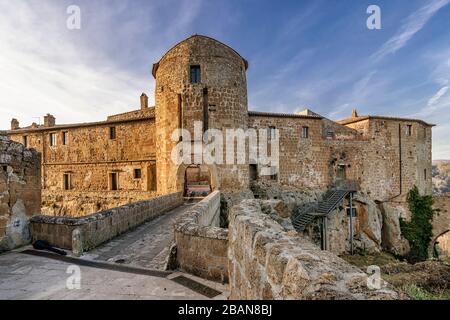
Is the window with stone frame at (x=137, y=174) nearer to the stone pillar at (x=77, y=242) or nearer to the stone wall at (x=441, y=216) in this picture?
the stone pillar at (x=77, y=242)

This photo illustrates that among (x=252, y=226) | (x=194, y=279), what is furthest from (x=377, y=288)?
(x=194, y=279)

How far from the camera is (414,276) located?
805 centimetres

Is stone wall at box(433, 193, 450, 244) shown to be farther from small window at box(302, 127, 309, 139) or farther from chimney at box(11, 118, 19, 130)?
chimney at box(11, 118, 19, 130)

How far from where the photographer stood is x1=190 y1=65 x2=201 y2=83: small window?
49.0ft

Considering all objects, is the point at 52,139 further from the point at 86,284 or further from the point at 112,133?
the point at 86,284

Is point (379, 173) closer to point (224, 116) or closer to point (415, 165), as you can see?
point (415, 165)

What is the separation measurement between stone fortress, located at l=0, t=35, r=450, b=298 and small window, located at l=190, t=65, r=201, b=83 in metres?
0.07

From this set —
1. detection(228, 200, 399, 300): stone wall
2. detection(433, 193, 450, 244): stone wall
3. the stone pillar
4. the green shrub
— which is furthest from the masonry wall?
detection(433, 193, 450, 244): stone wall

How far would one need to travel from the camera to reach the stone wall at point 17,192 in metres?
5.29

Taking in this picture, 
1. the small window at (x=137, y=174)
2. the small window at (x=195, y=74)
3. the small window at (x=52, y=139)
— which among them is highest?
the small window at (x=195, y=74)

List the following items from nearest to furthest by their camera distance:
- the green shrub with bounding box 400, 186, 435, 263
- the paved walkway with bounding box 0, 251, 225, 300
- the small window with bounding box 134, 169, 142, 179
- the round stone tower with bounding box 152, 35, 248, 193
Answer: the paved walkway with bounding box 0, 251, 225, 300, the round stone tower with bounding box 152, 35, 248, 193, the small window with bounding box 134, 169, 142, 179, the green shrub with bounding box 400, 186, 435, 263

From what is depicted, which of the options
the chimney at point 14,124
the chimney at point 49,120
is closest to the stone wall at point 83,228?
the chimney at point 49,120

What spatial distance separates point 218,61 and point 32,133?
18484 millimetres
